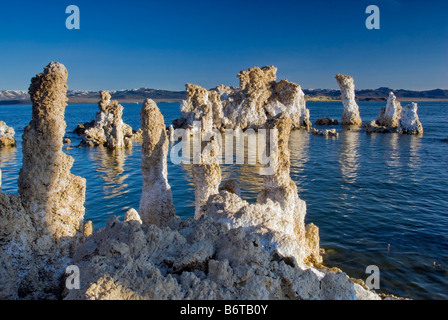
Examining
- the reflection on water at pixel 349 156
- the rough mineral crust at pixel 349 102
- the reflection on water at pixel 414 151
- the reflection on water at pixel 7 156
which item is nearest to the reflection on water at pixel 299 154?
the reflection on water at pixel 349 156

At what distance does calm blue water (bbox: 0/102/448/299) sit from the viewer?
12.8m

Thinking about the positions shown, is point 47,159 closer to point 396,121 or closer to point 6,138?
point 6,138

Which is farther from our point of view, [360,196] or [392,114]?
[392,114]

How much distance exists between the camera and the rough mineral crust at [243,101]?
52.2 metres

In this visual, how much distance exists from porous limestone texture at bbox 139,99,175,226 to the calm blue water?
7.18 m

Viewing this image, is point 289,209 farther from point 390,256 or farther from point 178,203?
point 178,203

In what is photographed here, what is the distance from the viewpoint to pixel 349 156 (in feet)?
119

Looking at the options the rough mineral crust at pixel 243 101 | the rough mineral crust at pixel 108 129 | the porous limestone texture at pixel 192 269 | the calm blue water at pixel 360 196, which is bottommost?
the calm blue water at pixel 360 196

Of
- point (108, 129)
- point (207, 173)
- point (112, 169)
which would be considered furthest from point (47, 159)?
point (108, 129)

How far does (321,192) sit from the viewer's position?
2272 centimetres

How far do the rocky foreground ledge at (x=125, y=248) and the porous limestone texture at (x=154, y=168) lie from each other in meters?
1.72

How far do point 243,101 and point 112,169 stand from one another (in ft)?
104

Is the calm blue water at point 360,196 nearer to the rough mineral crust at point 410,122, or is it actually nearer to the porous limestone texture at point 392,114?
the rough mineral crust at point 410,122

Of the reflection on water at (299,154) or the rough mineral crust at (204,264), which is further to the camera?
the reflection on water at (299,154)
